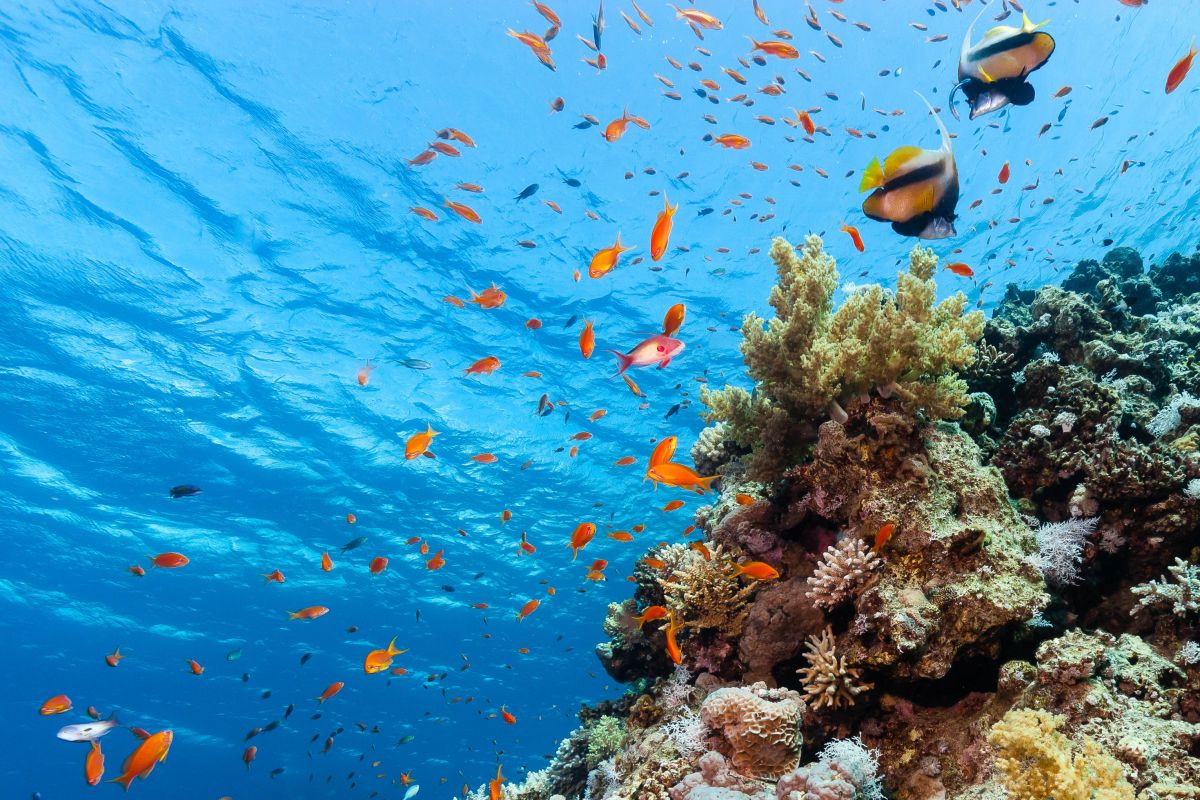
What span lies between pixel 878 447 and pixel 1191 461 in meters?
2.10

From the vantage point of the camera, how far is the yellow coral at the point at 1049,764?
2279 millimetres

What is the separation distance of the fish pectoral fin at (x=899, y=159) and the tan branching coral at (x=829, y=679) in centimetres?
293

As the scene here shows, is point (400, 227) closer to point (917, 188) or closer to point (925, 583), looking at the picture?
point (917, 188)

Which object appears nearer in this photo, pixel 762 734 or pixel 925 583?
pixel 762 734

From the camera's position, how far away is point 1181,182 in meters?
19.1

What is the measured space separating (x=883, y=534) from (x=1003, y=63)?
2835mm

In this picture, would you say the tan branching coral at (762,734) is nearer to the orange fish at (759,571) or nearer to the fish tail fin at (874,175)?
the orange fish at (759,571)

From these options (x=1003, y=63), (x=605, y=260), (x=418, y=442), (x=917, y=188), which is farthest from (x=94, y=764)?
(x=1003, y=63)

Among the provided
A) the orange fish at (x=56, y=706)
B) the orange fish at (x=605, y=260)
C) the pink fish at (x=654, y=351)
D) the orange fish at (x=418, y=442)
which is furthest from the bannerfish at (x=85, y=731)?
the orange fish at (x=605, y=260)

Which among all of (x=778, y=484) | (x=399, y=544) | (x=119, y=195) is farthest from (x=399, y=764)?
(x=778, y=484)

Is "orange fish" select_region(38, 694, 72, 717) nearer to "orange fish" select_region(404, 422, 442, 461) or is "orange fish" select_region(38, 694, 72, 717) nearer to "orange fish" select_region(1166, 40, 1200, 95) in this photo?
"orange fish" select_region(404, 422, 442, 461)

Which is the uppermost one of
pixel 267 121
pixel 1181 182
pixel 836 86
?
pixel 267 121

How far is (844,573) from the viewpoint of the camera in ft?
12.3

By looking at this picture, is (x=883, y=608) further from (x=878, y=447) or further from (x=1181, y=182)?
(x=1181, y=182)
